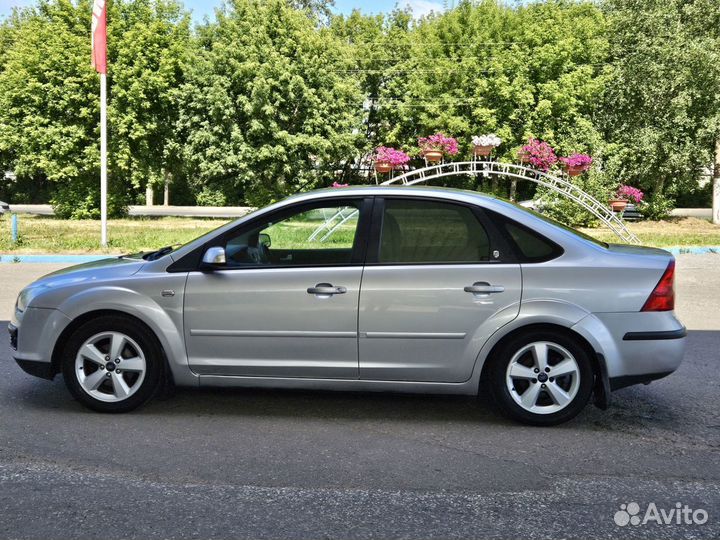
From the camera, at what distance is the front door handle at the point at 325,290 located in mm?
4906

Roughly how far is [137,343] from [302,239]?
134 cm

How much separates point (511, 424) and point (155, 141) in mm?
30771

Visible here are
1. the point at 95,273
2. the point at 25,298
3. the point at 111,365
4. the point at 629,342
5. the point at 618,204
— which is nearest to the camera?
the point at 629,342

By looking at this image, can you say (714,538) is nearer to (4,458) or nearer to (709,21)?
(4,458)

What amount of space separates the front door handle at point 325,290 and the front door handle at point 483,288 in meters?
0.81

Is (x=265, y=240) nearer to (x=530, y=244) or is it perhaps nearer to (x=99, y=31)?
(x=530, y=244)

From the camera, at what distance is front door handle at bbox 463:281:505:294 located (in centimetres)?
A: 481

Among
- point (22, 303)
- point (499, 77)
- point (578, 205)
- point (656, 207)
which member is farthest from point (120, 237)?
point (656, 207)

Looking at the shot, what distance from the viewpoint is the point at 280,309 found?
496 cm

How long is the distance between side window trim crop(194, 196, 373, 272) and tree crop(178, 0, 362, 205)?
26615 mm

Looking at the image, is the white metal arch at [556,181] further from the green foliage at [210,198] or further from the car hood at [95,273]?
the green foliage at [210,198]

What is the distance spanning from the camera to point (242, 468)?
13.7 feet

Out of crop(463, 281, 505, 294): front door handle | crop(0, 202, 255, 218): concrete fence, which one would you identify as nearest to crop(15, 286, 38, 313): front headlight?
crop(463, 281, 505, 294): front door handle

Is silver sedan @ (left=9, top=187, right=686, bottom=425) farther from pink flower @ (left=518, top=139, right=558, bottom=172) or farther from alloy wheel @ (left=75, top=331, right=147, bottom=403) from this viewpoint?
pink flower @ (left=518, top=139, right=558, bottom=172)
